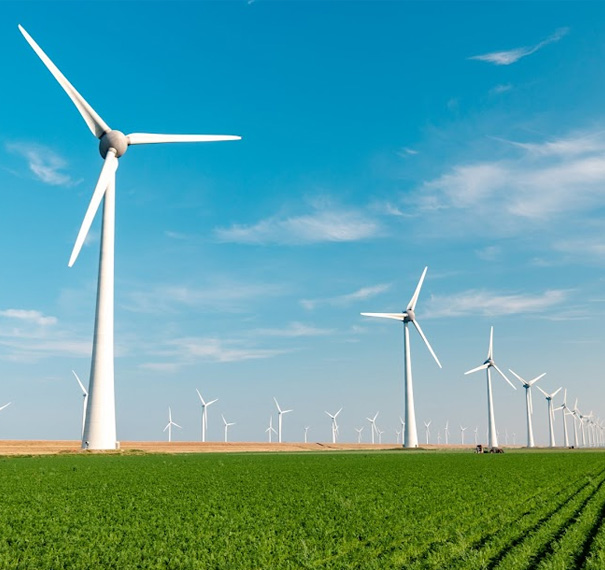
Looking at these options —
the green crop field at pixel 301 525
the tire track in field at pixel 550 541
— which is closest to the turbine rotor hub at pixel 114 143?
the green crop field at pixel 301 525

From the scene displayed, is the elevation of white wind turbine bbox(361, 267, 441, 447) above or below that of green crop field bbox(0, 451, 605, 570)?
above

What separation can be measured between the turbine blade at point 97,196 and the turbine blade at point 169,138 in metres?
4.15

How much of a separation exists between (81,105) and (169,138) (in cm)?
1176

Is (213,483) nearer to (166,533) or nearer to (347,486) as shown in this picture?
(347,486)

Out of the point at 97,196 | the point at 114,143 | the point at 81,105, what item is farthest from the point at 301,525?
the point at 81,105

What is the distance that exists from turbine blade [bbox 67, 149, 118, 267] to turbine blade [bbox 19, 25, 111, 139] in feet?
14.7

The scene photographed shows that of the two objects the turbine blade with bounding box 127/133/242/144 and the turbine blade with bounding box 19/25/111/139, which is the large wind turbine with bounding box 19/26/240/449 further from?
the turbine blade with bounding box 127/133/242/144

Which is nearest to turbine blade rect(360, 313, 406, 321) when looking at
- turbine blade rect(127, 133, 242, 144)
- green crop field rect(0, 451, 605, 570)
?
turbine blade rect(127, 133, 242, 144)

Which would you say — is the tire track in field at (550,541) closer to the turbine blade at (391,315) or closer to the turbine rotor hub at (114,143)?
the turbine rotor hub at (114,143)

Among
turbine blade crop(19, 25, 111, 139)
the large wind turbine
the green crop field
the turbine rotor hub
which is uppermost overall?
turbine blade crop(19, 25, 111, 139)

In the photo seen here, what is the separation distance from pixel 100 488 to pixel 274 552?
23.5 metres

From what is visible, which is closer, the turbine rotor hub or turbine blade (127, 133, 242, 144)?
the turbine rotor hub

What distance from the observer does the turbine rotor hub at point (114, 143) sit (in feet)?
277

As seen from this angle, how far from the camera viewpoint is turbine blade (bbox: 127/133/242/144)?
86250mm
